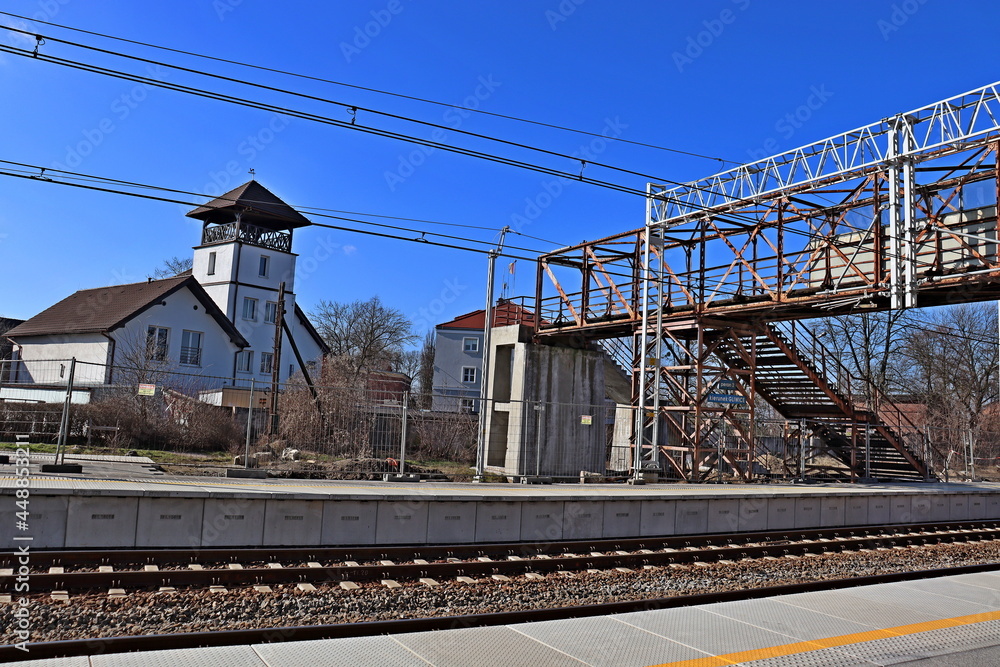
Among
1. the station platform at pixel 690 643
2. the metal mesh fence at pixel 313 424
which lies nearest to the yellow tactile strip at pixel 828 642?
the station platform at pixel 690 643

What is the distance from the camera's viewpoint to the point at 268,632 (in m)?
7.04

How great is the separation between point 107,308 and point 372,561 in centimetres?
3777

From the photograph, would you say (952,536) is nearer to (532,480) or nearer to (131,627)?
(532,480)

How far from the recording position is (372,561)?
11344 mm

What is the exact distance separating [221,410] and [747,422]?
58.8ft

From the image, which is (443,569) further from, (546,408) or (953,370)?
(953,370)

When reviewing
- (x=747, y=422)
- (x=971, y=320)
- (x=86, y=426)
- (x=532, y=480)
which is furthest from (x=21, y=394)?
(x=971, y=320)

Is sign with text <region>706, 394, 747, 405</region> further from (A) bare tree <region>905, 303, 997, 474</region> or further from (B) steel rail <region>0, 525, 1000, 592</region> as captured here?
(A) bare tree <region>905, 303, 997, 474</region>

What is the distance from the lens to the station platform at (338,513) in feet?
34.7

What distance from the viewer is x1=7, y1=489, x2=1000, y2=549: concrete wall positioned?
10.6 m

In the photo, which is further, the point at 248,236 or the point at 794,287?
the point at 248,236
